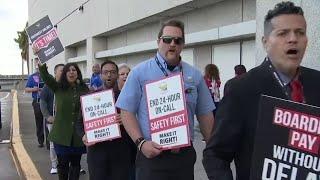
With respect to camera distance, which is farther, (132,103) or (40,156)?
(40,156)

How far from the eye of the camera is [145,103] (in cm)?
422

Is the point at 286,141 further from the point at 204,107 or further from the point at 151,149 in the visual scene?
the point at 204,107

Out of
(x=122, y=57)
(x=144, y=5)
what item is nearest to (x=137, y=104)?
(x=144, y=5)

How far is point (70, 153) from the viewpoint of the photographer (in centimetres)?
698

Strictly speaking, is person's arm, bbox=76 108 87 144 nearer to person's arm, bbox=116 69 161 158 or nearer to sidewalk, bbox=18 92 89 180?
person's arm, bbox=116 69 161 158

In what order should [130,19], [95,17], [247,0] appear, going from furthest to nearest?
1. [95,17]
2. [130,19]
3. [247,0]

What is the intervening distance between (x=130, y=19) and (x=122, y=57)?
13.7 feet

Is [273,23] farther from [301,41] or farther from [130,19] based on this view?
[130,19]


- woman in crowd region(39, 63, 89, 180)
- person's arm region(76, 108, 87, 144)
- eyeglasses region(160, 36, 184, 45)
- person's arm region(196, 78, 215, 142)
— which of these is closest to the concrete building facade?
person's arm region(196, 78, 215, 142)

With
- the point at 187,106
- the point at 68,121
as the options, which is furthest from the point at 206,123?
the point at 68,121

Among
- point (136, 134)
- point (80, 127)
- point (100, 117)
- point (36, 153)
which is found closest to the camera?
point (136, 134)

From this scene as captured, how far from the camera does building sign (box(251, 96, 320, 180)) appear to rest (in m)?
2.33

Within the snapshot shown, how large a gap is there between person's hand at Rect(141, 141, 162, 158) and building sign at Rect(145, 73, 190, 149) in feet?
0.15

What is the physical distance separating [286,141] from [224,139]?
0.35 metres
